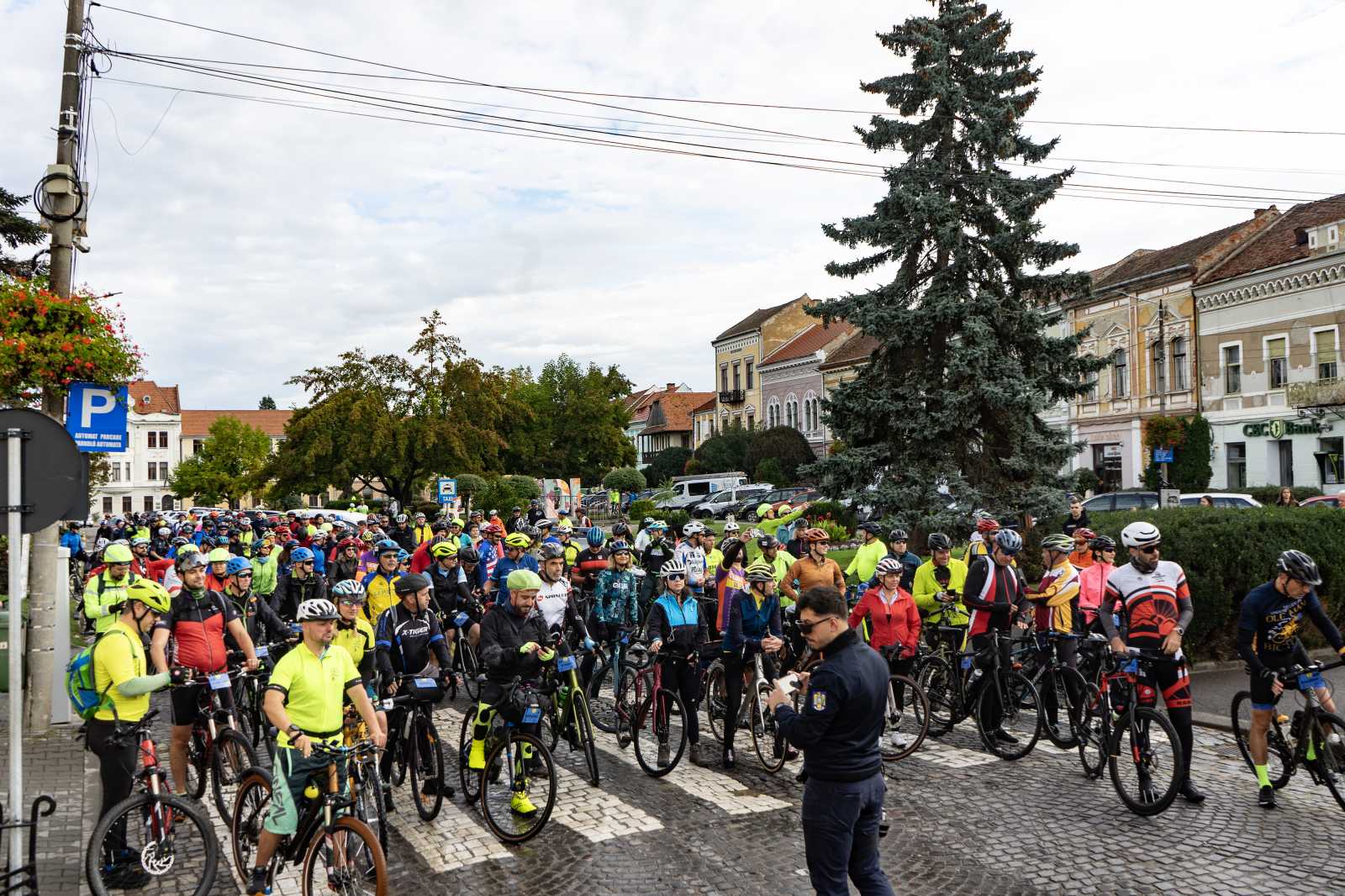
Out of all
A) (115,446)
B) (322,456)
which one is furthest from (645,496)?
(115,446)

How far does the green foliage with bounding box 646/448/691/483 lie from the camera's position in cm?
6988

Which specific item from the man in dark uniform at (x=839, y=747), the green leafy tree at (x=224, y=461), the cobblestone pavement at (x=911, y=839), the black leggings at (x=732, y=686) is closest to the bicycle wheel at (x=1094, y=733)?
the cobblestone pavement at (x=911, y=839)

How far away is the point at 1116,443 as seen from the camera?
137 ft

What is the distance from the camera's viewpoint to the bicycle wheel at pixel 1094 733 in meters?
7.74

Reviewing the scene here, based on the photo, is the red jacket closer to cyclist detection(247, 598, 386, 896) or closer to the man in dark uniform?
the man in dark uniform

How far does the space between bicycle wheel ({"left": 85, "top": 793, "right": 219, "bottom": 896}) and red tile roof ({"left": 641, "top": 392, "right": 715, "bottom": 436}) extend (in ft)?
265

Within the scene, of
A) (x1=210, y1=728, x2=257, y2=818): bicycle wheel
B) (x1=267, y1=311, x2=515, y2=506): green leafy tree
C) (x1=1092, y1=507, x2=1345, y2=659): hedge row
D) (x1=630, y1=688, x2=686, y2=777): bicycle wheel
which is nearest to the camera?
(x1=210, y1=728, x2=257, y2=818): bicycle wheel

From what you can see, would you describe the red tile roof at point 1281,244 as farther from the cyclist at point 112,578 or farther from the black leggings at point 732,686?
the cyclist at point 112,578

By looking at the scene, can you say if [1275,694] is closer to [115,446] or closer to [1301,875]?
[1301,875]

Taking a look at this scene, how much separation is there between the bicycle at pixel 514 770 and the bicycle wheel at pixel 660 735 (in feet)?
3.99

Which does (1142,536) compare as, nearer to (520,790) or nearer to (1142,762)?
(1142,762)

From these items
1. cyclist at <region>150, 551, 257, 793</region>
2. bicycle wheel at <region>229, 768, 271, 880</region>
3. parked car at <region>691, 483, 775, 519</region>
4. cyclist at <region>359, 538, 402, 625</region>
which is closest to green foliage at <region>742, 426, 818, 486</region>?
parked car at <region>691, 483, 775, 519</region>

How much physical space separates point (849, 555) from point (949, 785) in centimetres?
1622

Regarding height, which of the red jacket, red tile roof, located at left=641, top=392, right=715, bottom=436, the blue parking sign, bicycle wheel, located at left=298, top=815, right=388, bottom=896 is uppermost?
red tile roof, located at left=641, top=392, right=715, bottom=436
